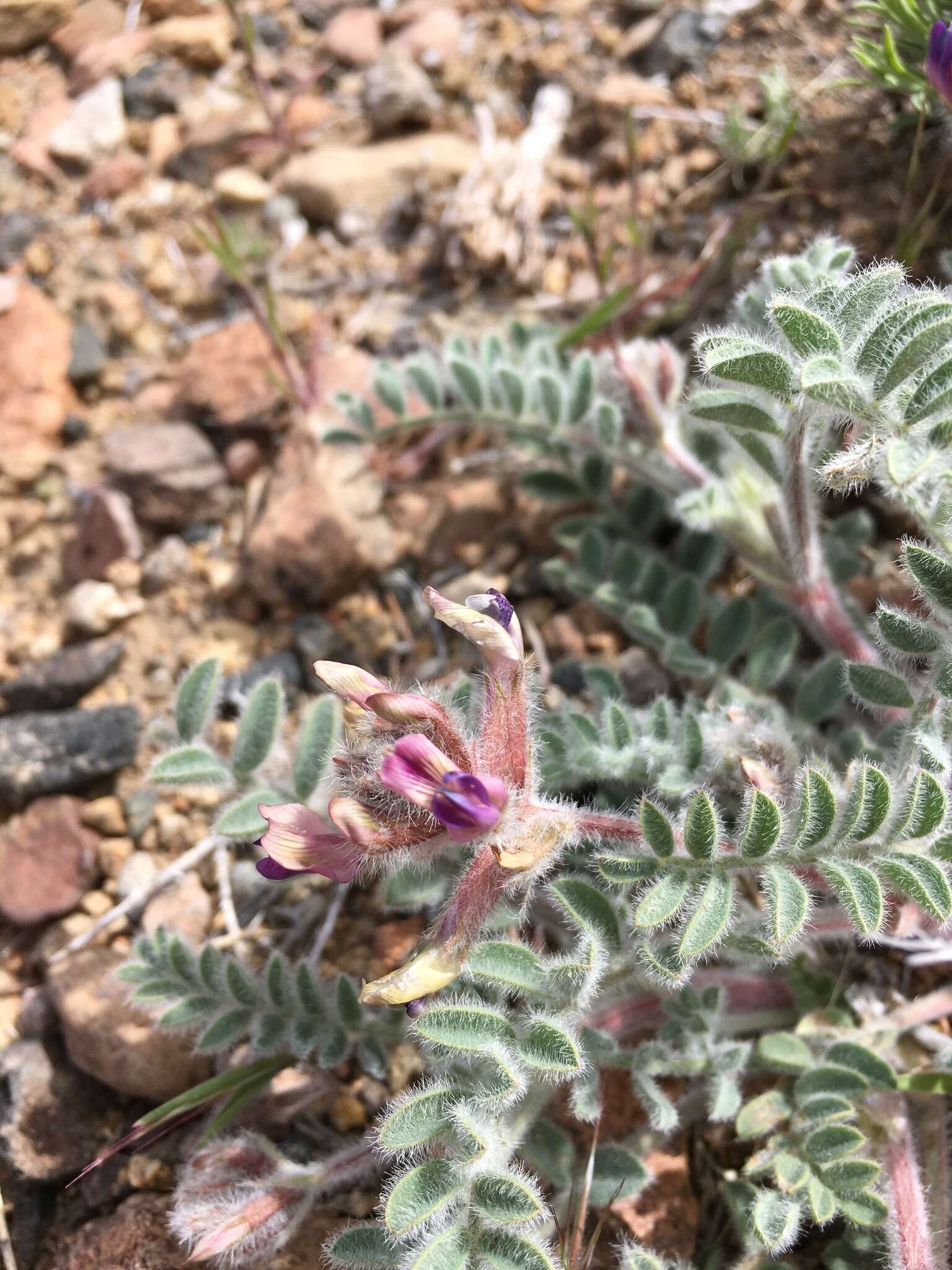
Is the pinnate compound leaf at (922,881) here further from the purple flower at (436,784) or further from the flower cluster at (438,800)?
the purple flower at (436,784)

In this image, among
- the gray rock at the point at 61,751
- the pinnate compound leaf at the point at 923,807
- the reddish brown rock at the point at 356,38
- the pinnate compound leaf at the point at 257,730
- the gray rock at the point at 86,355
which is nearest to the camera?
the pinnate compound leaf at the point at 923,807

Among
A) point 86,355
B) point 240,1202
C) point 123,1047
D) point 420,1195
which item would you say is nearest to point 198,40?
point 86,355

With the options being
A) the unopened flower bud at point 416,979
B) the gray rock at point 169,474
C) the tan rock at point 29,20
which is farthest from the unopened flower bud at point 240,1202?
the tan rock at point 29,20

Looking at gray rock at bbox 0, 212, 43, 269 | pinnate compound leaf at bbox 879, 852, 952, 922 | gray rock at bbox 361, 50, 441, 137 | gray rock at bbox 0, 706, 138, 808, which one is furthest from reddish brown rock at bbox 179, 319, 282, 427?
pinnate compound leaf at bbox 879, 852, 952, 922

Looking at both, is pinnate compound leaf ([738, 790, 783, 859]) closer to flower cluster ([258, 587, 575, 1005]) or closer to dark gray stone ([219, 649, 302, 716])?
flower cluster ([258, 587, 575, 1005])

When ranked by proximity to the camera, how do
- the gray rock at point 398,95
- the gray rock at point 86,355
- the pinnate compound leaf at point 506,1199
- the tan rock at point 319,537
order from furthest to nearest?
1. the gray rock at point 398,95
2. the gray rock at point 86,355
3. the tan rock at point 319,537
4. the pinnate compound leaf at point 506,1199

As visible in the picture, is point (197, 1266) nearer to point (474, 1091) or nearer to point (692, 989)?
point (474, 1091)

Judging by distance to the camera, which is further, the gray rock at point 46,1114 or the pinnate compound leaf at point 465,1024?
the gray rock at point 46,1114
